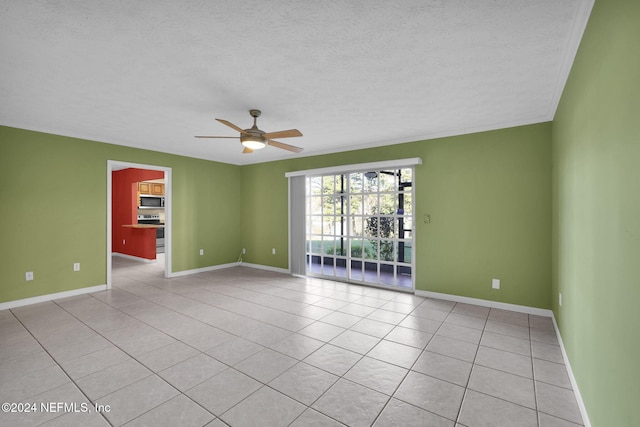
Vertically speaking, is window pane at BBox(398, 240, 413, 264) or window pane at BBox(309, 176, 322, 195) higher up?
window pane at BBox(309, 176, 322, 195)

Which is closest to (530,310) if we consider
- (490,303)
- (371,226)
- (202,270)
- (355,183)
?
(490,303)

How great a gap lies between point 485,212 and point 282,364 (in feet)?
10.6

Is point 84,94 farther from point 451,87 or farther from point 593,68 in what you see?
point 593,68

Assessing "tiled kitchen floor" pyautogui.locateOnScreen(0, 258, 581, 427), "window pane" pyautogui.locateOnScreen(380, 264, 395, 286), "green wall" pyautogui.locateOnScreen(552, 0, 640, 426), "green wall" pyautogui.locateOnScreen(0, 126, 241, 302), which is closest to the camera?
"green wall" pyautogui.locateOnScreen(552, 0, 640, 426)

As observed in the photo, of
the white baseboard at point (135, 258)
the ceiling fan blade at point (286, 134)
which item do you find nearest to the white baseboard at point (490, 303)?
the ceiling fan blade at point (286, 134)

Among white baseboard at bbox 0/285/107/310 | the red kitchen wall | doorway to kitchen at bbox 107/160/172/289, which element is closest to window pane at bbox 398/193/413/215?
doorway to kitchen at bbox 107/160/172/289

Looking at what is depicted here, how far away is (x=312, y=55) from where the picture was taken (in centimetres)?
221

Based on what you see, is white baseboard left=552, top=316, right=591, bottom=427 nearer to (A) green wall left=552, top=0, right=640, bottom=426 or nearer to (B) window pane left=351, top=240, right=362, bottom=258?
(A) green wall left=552, top=0, right=640, bottom=426

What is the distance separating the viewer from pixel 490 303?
3945 mm

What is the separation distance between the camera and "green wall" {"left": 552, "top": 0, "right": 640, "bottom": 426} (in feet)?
3.67

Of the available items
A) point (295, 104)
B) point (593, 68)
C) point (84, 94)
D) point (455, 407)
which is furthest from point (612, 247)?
point (84, 94)

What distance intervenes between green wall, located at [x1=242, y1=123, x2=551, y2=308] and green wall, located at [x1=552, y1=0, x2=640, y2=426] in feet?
4.52

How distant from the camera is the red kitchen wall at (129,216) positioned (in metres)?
7.45

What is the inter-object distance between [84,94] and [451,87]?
143 inches
